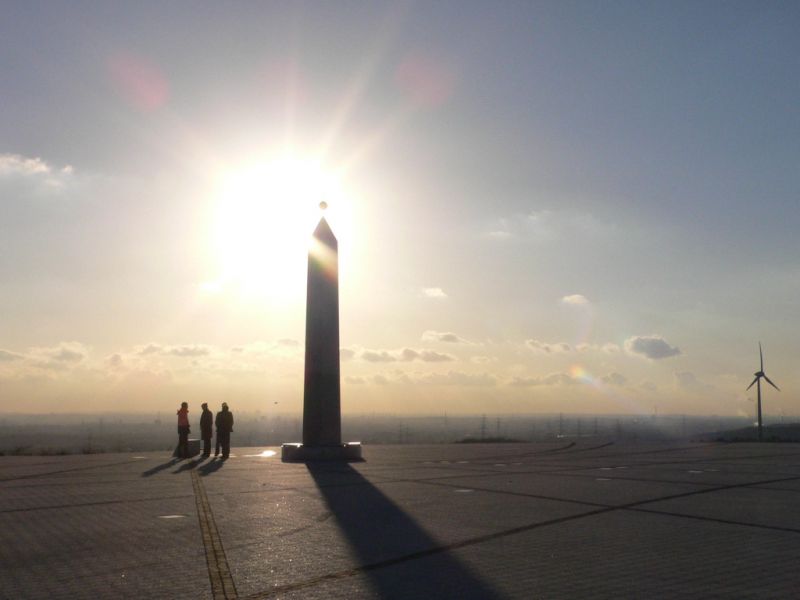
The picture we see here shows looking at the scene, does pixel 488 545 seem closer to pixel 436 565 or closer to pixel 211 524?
pixel 436 565

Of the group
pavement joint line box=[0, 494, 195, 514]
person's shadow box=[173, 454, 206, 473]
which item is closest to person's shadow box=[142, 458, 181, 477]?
person's shadow box=[173, 454, 206, 473]

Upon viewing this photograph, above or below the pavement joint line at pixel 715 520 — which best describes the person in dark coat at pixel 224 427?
above

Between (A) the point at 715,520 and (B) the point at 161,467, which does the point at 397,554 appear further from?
(B) the point at 161,467

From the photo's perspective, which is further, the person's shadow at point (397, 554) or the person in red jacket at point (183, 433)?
the person in red jacket at point (183, 433)

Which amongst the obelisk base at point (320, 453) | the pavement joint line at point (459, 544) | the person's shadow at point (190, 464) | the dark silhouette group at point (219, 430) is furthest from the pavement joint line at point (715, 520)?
the dark silhouette group at point (219, 430)

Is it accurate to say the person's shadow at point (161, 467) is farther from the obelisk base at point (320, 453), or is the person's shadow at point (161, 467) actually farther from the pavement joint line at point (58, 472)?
the obelisk base at point (320, 453)

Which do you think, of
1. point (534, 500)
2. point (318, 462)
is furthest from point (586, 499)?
point (318, 462)

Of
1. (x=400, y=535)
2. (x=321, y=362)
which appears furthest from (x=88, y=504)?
(x=321, y=362)
